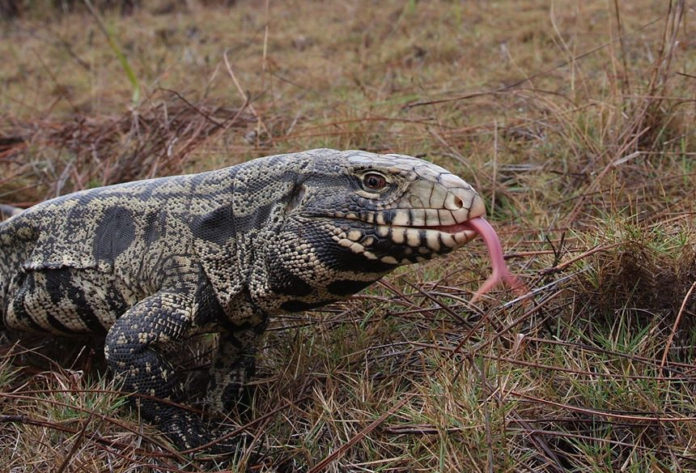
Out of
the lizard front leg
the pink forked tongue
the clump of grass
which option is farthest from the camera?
the clump of grass

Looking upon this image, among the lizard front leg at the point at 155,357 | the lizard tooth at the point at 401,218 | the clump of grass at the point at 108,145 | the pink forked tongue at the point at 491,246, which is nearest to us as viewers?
the pink forked tongue at the point at 491,246

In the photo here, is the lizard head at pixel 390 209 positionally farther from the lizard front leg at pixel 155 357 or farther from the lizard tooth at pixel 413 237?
the lizard front leg at pixel 155 357

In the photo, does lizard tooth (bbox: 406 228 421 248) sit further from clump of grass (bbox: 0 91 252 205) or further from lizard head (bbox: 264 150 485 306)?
clump of grass (bbox: 0 91 252 205)

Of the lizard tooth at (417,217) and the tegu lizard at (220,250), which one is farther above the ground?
the lizard tooth at (417,217)

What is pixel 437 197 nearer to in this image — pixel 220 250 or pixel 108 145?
pixel 220 250

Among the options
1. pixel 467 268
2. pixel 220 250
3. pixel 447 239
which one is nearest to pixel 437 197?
pixel 447 239

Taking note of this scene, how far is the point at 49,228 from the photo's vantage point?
12.9 ft

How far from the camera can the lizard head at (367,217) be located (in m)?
3.05

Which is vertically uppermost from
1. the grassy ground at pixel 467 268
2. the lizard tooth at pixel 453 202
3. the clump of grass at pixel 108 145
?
the lizard tooth at pixel 453 202

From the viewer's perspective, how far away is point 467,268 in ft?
14.1

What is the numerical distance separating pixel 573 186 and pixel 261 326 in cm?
235

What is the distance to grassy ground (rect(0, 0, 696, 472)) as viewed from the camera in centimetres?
310

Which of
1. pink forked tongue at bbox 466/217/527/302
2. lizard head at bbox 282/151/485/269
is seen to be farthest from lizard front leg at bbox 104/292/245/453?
pink forked tongue at bbox 466/217/527/302

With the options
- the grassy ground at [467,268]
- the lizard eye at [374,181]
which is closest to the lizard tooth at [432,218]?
the lizard eye at [374,181]
